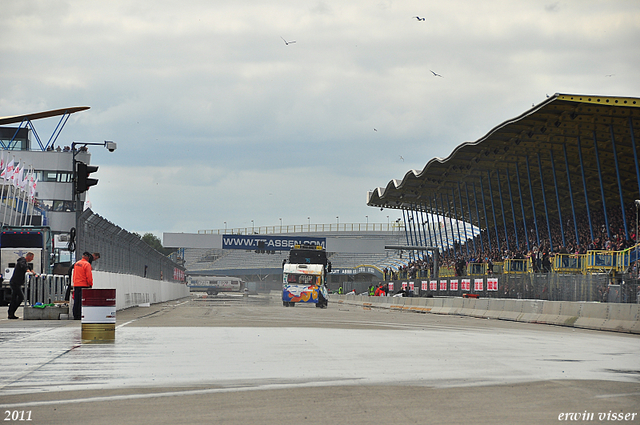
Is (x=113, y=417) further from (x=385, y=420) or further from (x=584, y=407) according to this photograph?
(x=584, y=407)

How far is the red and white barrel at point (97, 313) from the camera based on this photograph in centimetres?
1369

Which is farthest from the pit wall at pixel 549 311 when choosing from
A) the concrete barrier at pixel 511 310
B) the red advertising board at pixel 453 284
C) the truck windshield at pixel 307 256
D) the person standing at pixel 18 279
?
the person standing at pixel 18 279

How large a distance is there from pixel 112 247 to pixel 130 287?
5090 millimetres

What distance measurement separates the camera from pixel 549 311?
26016mm

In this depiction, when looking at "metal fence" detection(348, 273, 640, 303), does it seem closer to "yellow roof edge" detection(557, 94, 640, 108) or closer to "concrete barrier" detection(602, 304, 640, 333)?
"concrete barrier" detection(602, 304, 640, 333)

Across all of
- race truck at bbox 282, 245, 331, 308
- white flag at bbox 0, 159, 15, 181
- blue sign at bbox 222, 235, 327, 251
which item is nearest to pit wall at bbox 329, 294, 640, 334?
race truck at bbox 282, 245, 331, 308

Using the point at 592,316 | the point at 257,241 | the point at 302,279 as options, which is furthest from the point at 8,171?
the point at 592,316

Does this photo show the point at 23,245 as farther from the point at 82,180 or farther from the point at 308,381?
the point at 308,381

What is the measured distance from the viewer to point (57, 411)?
21.4ft

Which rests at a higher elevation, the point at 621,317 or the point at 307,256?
the point at 307,256

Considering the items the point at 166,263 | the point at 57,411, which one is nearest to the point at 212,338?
the point at 57,411

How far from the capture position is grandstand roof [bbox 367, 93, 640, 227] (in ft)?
125

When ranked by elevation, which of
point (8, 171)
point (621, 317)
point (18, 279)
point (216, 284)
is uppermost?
point (8, 171)

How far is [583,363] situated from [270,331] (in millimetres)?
7793
